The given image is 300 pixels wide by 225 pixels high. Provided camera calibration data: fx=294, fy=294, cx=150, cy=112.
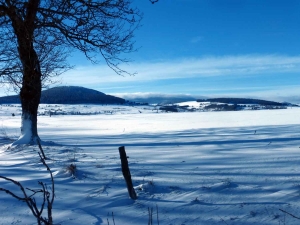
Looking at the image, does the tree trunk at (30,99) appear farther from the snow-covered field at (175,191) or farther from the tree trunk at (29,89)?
the snow-covered field at (175,191)

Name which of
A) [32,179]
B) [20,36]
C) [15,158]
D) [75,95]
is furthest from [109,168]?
[75,95]

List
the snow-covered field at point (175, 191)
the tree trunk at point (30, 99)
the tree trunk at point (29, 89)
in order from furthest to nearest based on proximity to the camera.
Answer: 1. the tree trunk at point (30, 99)
2. the tree trunk at point (29, 89)
3. the snow-covered field at point (175, 191)

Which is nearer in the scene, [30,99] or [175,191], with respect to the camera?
[175,191]

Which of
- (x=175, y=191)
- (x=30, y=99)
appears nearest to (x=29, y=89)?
(x=30, y=99)

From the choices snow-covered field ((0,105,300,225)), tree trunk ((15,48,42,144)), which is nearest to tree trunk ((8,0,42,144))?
tree trunk ((15,48,42,144))

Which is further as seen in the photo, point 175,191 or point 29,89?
point 29,89

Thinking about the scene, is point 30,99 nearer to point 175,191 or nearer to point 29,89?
point 29,89

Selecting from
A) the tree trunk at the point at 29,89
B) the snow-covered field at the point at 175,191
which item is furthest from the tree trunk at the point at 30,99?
the snow-covered field at the point at 175,191

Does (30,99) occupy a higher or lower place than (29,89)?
lower

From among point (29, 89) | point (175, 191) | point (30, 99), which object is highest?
point (29, 89)

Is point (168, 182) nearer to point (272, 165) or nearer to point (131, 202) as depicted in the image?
point (131, 202)

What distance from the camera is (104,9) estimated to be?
624cm

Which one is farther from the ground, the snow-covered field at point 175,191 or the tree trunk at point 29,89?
the tree trunk at point 29,89

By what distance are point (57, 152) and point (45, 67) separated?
2.77 m
